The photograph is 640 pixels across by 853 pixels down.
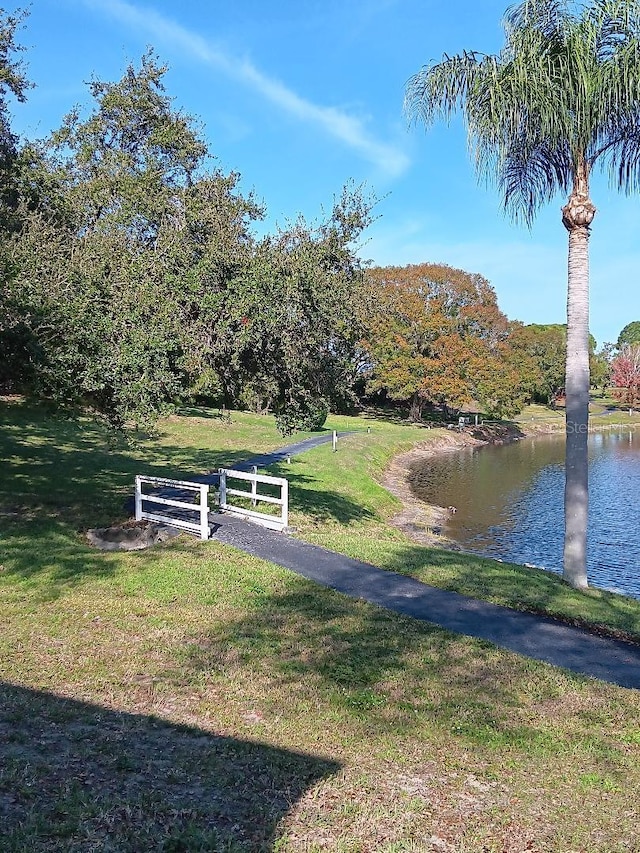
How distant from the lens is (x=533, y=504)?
1073 inches

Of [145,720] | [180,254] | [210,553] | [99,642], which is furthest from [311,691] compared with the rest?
[180,254]

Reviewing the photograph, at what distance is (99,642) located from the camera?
26.2ft

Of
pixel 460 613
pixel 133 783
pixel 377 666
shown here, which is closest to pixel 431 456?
pixel 460 613

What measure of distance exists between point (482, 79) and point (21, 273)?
9.41 metres

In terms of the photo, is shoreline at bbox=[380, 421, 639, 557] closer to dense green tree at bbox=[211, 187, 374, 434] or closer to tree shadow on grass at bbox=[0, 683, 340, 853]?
dense green tree at bbox=[211, 187, 374, 434]

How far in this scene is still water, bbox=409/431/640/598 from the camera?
18.8 m

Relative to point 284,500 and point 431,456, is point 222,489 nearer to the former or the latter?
point 284,500

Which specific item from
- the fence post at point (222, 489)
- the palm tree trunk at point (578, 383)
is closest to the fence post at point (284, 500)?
the fence post at point (222, 489)

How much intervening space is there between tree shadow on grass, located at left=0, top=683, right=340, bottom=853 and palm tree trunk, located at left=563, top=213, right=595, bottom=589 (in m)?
8.18

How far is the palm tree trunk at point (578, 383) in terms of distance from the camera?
11.8m

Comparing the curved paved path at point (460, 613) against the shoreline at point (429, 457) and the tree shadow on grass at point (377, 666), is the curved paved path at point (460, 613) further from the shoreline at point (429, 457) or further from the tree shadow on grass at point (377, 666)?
the shoreline at point (429, 457)

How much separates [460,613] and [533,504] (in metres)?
19.1

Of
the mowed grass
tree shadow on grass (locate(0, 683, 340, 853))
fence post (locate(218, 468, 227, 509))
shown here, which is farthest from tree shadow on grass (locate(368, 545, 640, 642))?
tree shadow on grass (locate(0, 683, 340, 853))

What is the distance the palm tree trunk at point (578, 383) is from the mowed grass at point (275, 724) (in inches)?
59.0
